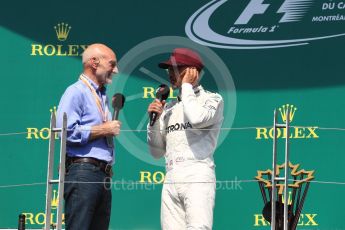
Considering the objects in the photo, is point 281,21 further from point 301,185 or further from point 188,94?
point 188,94

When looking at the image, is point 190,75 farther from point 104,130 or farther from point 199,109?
point 104,130

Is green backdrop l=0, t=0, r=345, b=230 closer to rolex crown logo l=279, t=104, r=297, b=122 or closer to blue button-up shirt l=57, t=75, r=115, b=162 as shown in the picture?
rolex crown logo l=279, t=104, r=297, b=122

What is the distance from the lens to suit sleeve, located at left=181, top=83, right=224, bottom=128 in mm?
6219

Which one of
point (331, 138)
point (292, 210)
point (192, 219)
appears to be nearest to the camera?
point (192, 219)

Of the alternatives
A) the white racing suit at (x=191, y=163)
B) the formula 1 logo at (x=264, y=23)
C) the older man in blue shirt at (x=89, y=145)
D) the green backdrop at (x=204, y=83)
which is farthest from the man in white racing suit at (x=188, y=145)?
the formula 1 logo at (x=264, y=23)

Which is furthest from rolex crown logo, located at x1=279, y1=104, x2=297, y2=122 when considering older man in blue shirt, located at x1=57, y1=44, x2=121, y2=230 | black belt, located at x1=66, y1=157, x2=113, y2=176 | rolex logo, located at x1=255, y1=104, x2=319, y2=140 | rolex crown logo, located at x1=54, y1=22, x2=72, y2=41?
black belt, located at x1=66, y1=157, x2=113, y2=176

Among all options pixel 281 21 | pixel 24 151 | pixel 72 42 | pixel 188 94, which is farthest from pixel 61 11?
pixel 188 94

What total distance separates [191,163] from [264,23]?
2.19 m

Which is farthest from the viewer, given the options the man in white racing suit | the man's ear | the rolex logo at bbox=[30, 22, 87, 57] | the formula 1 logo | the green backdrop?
the rolex logo at bbox=[30, 22, 87, 57]

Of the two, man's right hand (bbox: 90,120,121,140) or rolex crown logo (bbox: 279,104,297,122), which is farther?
rolex crown logo (bbox: 279,104,297,122)

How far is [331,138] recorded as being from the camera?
788cm

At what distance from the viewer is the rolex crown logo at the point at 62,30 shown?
324 inches

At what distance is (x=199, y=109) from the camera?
6.24 metres

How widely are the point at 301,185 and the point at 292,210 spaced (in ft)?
1.08
